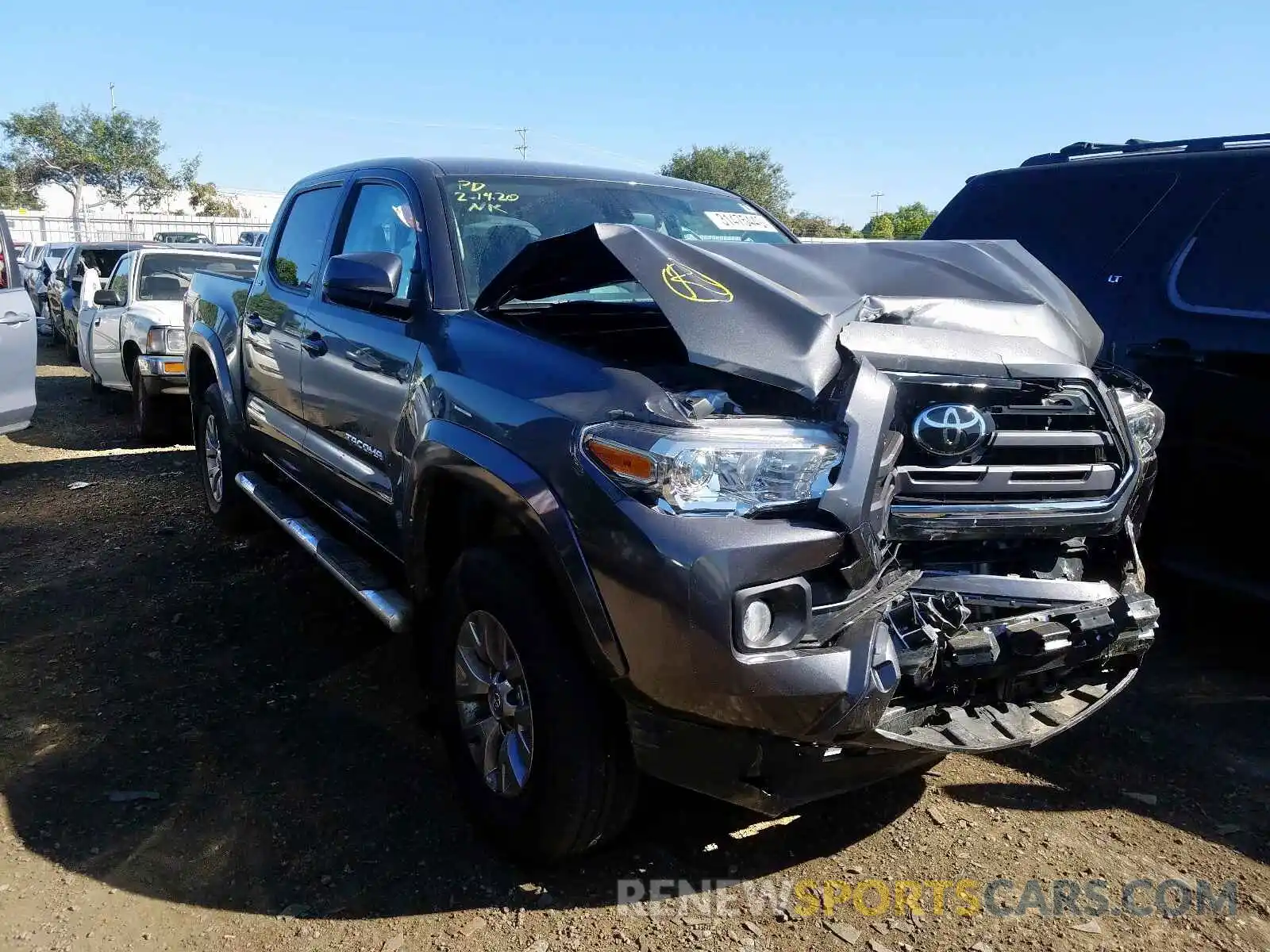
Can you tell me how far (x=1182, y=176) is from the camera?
4.49 m

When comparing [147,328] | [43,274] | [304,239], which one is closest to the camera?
[304,239]

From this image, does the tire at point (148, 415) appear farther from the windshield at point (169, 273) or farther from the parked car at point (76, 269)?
the parked car at point (76, 269)

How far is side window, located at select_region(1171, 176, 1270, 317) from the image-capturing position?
3955mm

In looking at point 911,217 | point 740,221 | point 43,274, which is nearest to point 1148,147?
point 740,221

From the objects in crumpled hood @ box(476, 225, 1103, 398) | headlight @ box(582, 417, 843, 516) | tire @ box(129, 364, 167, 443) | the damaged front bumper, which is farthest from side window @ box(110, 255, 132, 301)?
the damaged front bumper

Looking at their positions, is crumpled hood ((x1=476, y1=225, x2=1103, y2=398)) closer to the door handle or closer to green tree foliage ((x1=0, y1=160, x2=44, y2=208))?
the door handle

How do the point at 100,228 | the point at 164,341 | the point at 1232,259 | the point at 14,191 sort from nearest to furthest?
the point at 1232,259
the point at 164,341
the point at 100,228
the point at 14,191

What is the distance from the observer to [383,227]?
12.8 ft

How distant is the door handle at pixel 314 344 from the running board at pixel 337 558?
0.76 metres

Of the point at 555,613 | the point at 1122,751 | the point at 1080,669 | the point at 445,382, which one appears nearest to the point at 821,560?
the point at 555,613

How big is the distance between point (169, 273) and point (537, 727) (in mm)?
8812

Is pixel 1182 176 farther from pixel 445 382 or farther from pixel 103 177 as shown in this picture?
pixel 103 177

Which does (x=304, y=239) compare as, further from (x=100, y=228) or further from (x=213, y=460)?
(x=100, y=228)

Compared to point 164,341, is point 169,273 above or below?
above
